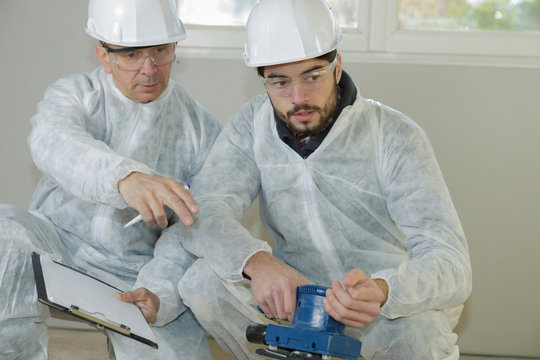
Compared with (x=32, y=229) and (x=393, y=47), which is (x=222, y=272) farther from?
(x=393, y=47)

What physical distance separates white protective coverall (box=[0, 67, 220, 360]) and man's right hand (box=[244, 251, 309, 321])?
1.28ft

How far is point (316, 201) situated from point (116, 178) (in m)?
0.62

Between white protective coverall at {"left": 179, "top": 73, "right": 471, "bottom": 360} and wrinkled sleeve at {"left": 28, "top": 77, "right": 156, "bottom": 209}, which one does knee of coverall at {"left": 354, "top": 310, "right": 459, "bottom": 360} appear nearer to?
white protective coverall at {"left": 179, "top": 73, "right": 471, "bottom": 360}

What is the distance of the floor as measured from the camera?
2758 mm

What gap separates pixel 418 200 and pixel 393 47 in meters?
1.13

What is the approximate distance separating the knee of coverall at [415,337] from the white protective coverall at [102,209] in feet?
2.00

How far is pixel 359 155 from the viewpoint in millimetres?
2129

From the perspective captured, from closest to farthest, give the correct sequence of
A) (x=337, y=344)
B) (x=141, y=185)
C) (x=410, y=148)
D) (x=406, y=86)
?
1. (x=337, y=344)
2. (x=141, y=185)
3. (x=410, y=148)
4. (x=406, y=86)

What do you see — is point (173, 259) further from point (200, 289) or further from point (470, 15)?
point (470, 15)

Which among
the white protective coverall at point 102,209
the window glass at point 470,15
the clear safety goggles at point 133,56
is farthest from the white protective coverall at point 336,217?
the window glass at point 470,15

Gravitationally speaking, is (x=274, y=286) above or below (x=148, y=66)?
below

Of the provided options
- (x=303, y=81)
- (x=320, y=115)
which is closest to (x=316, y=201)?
(x=320, y=115)

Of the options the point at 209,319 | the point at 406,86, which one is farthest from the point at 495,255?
the point at 209,319

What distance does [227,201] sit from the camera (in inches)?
84.4
